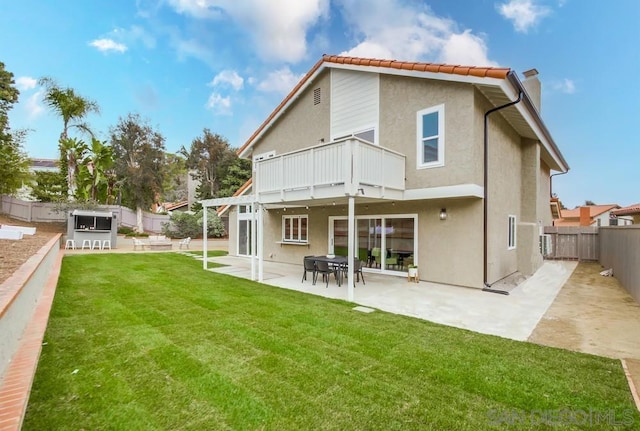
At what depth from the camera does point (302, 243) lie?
15312mm

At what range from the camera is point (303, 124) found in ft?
48.1

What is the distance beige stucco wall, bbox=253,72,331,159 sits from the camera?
13.6 metres

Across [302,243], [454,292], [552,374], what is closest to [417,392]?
[552,374]

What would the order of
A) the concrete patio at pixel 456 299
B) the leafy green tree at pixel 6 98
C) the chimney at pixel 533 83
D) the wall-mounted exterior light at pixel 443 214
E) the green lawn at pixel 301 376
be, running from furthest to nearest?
1. the leafy green tree at pixel 6 98
2. the chimney at pixel 533 83
3. the wall-mounted exterior light at pixel 443 214
4. the concrete patio at pixel 456 299
5. the green lawn at pixel 301 376

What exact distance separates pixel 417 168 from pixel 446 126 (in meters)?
1.57

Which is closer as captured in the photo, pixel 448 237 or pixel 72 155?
pixel 448 237

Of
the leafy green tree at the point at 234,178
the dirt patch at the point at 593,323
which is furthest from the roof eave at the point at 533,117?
the leafy green tree at the point at 234,178

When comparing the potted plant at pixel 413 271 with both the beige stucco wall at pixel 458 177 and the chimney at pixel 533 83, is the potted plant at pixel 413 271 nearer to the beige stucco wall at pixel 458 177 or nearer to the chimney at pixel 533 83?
the beige stucco wall at pixel 458 177

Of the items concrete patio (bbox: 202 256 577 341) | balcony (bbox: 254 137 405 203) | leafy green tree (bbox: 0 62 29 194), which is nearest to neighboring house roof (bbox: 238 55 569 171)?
balcony (bbox: 254 137 405 203)

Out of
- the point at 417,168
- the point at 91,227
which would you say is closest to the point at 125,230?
the point at 91,227

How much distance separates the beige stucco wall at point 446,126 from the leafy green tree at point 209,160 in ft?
92.8

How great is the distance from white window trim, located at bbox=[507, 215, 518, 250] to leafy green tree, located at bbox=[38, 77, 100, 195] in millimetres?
29674

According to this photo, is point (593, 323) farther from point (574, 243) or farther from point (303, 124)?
point (574, 243)

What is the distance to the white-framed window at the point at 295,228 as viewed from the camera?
15.4 m
